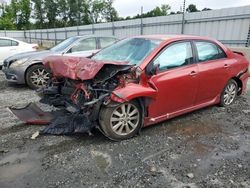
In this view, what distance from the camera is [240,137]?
408cm

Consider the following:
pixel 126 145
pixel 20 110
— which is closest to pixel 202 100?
pixel 126 145

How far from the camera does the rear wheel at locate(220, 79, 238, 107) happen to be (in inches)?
212

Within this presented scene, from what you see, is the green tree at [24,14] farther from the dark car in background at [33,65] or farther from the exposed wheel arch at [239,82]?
the exposed wheel arch at [239,82]

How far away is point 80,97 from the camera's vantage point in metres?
3.86

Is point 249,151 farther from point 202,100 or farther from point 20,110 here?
point 20,110

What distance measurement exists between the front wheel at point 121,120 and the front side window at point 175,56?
84 centimetres

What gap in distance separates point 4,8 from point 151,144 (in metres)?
61.7

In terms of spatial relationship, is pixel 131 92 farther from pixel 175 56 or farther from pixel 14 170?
pixel 14 170

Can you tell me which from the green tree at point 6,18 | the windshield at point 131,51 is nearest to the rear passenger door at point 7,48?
the windshield at point 131,51

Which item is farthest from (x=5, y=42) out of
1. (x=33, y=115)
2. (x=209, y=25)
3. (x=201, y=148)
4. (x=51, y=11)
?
(x=51, y=11)

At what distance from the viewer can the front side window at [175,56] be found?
4125 millimetres

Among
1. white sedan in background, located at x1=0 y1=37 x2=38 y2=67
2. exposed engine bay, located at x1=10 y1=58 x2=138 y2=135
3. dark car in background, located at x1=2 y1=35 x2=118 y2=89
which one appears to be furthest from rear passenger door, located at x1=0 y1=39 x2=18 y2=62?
exposed engine bay, located at x1=10 y1=58 x2=138 y2=135

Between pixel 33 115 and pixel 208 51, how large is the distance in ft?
11.6

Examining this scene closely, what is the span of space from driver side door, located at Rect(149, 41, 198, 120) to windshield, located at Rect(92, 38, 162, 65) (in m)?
0.24
